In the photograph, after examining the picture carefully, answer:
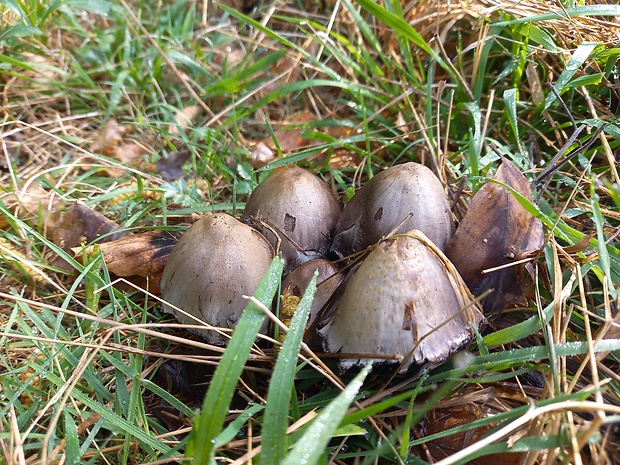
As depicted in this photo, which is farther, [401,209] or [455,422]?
[401,209]

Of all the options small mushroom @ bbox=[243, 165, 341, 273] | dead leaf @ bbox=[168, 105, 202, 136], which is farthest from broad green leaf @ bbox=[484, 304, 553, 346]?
dead leaf @ bbox=[168, 105, 202, 136]

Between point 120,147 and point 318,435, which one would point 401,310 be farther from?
point 120,147

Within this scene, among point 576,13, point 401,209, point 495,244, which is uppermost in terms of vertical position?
point 576,13

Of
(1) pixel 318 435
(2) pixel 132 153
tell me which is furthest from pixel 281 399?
(2) pixel 132 153

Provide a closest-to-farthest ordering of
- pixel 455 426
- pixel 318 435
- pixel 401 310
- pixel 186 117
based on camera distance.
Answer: pixel 318 435
pixel 401 310
pixel 455 426
pixel 186 117

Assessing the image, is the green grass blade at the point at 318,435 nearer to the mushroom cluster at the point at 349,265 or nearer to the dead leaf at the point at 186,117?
the mushroom cluster at the point at 349,265

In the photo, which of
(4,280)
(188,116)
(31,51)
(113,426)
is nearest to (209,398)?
(113,426)

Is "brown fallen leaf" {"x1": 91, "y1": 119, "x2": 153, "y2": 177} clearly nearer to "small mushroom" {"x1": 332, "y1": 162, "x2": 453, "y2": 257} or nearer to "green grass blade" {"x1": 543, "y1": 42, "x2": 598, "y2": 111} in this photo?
"small mushroom" {"x1": 332, "y1": 162, "x2": 453, "y2": 257}
